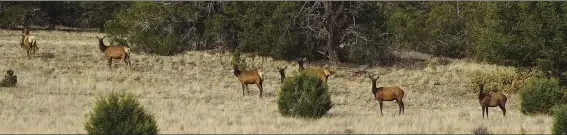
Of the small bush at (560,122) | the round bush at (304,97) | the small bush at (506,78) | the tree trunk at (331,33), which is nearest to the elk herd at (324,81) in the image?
the round bush at (304,97)

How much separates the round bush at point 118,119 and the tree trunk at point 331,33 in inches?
838

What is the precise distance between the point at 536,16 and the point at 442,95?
16.7 feet

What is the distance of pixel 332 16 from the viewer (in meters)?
32.2

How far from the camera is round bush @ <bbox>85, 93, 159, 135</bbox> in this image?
1105 cm

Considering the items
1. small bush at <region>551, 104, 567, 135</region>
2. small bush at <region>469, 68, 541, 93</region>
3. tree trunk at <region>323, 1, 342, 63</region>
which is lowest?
small bush at <region>551, 104, 567, 135</region>

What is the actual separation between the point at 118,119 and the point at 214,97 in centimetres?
844

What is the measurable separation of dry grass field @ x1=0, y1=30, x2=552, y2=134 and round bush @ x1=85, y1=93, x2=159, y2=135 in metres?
1.24

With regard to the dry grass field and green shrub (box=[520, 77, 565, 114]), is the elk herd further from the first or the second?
green shrub (box=[520, 77, 565, 114])

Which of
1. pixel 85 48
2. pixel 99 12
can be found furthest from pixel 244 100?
pixel 99 12

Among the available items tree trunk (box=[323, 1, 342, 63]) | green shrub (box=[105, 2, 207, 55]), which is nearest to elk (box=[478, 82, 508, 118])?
tree trunk (box=[323, 1, 342, 63])

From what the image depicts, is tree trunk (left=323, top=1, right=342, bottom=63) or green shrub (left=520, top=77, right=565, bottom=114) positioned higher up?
tree trunk (left=323, top=1, right=342, bottom=63)

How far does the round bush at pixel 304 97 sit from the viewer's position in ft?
51.4

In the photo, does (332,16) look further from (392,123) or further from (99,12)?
(99,12)

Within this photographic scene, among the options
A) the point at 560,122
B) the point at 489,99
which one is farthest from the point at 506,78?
the point at 560,122
